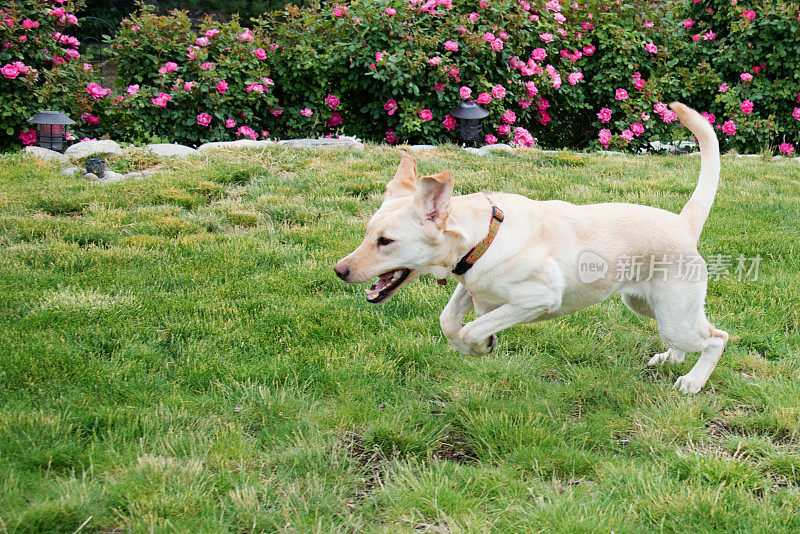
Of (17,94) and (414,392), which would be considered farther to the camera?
(17,94)

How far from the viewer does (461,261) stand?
3.50 meters

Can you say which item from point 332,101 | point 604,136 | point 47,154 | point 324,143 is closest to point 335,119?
point 332,101

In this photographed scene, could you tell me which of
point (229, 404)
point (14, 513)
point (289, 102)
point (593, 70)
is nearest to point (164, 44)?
point (289, 102)

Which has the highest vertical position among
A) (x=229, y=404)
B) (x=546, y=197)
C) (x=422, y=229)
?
(x=422, y=229)

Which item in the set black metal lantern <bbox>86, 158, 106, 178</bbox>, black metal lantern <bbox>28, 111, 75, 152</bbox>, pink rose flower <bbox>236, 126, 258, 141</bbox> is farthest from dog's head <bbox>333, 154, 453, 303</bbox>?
black metal lantern <bbox>28, 111, 75, 152</bbox>

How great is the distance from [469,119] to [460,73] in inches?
28.1

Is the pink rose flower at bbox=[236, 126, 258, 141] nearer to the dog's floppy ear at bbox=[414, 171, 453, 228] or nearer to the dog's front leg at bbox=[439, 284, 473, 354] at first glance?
the dog's front leg at bbox=[439, 284, 473, 354]

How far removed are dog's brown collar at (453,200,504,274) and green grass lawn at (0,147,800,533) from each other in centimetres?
75

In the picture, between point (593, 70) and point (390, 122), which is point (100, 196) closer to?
point (390, 122)

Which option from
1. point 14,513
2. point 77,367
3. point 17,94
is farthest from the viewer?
point 17,94

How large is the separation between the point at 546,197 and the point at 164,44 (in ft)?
18.3

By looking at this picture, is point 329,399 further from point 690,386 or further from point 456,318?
point 690,386

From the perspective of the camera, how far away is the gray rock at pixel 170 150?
8.21m

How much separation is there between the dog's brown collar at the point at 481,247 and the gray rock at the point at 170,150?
5.57 metres
